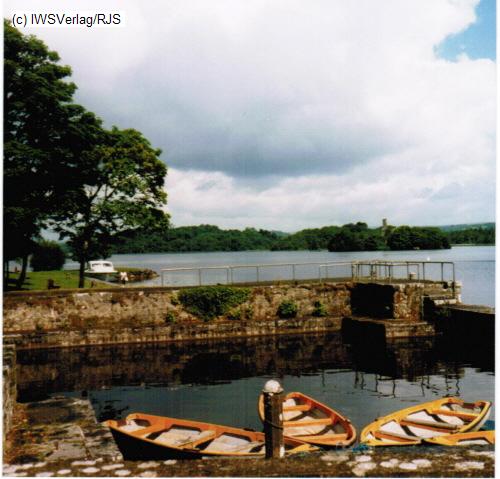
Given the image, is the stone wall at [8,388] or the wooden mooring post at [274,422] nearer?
the wooden mooring post at [274,422]

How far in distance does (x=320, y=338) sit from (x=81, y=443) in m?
16.2

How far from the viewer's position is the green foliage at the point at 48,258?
51.8 meters

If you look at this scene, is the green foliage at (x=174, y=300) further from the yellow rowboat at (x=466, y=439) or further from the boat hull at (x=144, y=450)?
the yellow rowboat at (x=466, y=439)

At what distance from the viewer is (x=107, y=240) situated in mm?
28562

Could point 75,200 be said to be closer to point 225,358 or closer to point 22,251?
point 22,251

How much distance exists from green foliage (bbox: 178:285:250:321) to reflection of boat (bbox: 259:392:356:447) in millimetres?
11575

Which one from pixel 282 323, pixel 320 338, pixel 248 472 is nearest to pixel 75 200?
pixel 282 323

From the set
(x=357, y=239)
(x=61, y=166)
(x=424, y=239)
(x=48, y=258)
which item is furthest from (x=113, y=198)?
(x=357, y=239)

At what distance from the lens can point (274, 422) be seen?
290 inches

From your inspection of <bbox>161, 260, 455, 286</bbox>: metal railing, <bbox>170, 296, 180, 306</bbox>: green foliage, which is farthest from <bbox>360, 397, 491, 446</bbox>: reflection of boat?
<bbox>170, 296, 180, 306</bbox>: green foliage

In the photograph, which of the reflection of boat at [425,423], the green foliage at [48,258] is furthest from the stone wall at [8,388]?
the green foliage at [48,258]

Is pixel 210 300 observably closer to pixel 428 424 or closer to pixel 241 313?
pixel 241 313

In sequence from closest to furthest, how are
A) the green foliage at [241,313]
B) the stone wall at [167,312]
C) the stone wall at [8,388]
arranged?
the stone wall at [8,388]
the stone wall at [167,312]
the green foliage at [241,313]

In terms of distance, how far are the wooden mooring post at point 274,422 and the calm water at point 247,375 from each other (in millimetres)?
4839
